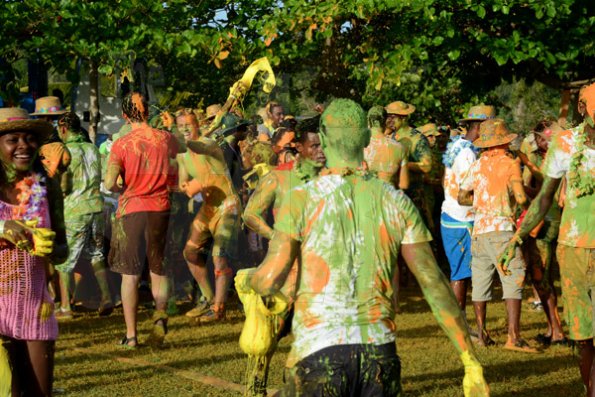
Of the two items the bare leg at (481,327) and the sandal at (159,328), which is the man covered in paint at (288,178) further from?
the bare leg at (481,327)

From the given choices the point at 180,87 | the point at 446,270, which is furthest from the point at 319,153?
the point at 180,87

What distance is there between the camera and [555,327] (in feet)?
32.2

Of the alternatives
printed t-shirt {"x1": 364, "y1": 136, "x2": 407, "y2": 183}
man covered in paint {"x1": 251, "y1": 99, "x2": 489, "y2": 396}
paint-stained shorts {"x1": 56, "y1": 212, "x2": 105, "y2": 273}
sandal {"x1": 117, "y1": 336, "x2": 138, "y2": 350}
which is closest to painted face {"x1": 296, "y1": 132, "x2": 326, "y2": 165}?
man covered in paint {"x1": 251, "y1": 99, "x2": 489, "y2": 396}

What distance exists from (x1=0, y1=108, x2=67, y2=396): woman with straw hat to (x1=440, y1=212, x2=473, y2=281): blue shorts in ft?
18.3

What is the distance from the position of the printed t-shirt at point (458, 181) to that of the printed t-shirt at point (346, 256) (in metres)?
6.29

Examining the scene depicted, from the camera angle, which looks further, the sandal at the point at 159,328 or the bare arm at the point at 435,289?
the sandal at the point at 159,328

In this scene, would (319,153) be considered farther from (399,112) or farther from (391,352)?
(399,112)

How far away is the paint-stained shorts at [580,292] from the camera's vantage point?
6059 millimetres

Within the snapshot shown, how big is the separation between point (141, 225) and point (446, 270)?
758 centimetres

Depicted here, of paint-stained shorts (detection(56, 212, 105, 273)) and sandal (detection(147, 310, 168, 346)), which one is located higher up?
paint-stained shorts (detection(56, 212, 105, 273))

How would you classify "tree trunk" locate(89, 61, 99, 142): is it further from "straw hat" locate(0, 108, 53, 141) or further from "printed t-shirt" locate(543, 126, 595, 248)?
"printed t-shirt" locate(543, 126, 595, 248)

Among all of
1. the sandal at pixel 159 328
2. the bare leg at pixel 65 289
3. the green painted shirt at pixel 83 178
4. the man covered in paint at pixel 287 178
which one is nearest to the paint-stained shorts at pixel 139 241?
the sandal at pixel 159 328

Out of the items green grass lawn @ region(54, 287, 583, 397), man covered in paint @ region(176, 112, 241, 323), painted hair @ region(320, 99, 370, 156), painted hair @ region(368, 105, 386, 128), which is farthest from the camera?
man covered in paint @ region(176, 112, 241, 323)

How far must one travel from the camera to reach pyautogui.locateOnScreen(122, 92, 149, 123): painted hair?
918 centimetres
